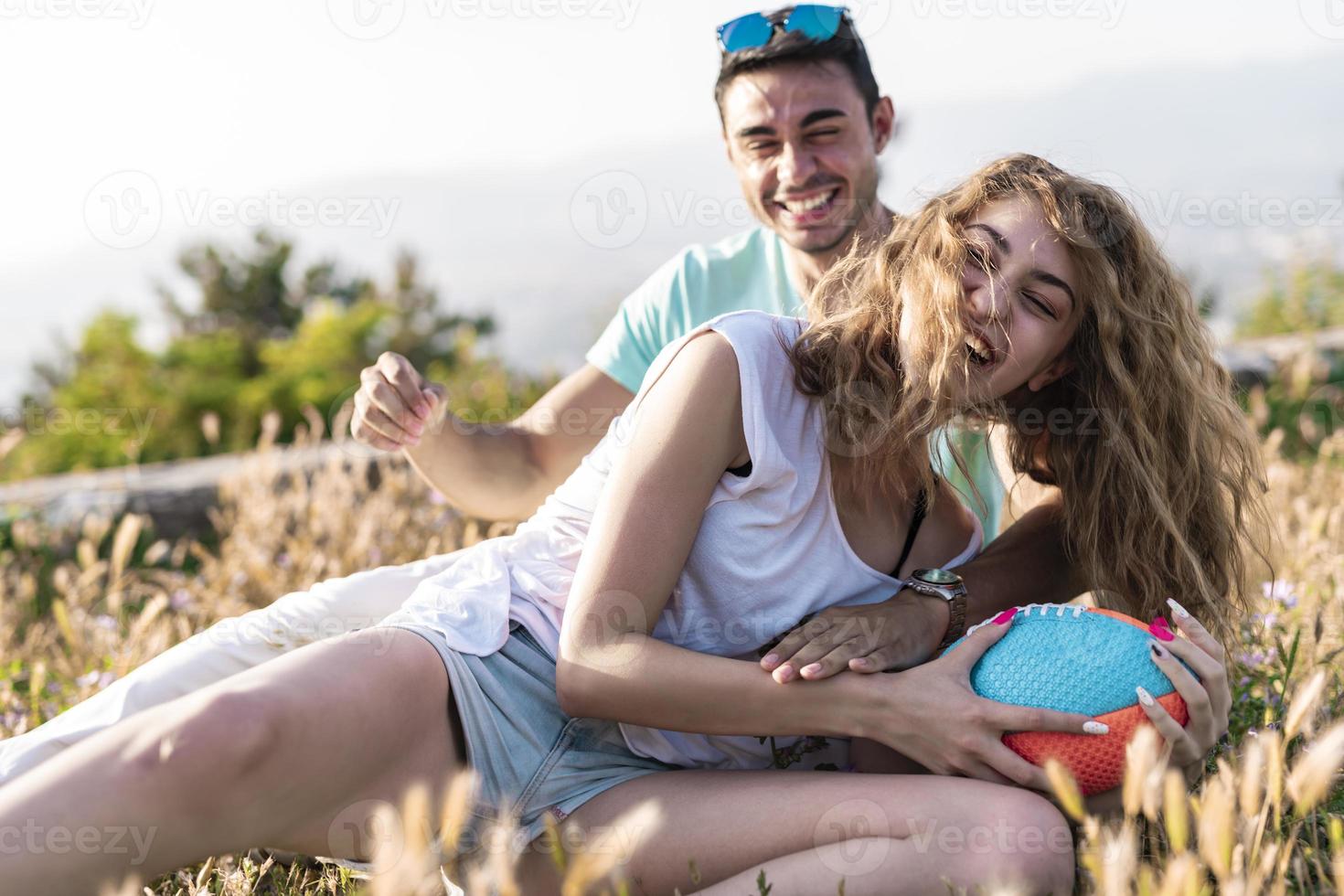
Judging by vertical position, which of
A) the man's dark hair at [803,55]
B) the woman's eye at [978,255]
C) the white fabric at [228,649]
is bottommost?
the white fabric at [228,649]

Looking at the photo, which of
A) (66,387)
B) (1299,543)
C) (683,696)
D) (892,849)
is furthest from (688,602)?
(66,387)

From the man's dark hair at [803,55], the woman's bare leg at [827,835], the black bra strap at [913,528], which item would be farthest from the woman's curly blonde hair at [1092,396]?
the man's dark hair at [803,55]

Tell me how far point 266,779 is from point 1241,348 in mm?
8037

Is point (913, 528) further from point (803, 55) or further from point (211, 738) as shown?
point (803, 55)

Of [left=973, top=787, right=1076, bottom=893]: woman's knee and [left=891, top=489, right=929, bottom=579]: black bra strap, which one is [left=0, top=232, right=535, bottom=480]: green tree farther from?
[left=973, top=787, right=1076, bottom=893]: woman's knee

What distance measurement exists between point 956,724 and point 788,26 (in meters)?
2.58

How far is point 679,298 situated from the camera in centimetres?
415

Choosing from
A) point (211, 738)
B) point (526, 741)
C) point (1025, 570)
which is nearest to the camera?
point (211, 738)

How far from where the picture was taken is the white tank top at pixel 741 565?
8.35 ft

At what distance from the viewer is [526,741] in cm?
246

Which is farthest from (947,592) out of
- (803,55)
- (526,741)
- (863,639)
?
(803,55)

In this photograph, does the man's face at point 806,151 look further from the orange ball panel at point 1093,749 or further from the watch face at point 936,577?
the orange ball panel at point 1093,749

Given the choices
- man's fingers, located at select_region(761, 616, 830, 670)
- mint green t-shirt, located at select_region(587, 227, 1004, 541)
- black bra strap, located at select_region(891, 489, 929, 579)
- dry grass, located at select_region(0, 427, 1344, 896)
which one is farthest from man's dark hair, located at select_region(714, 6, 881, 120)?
man's fingers, located at select_region(761, 616, 830, 670)

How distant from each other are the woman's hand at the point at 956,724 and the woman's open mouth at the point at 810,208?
6.43 feet
